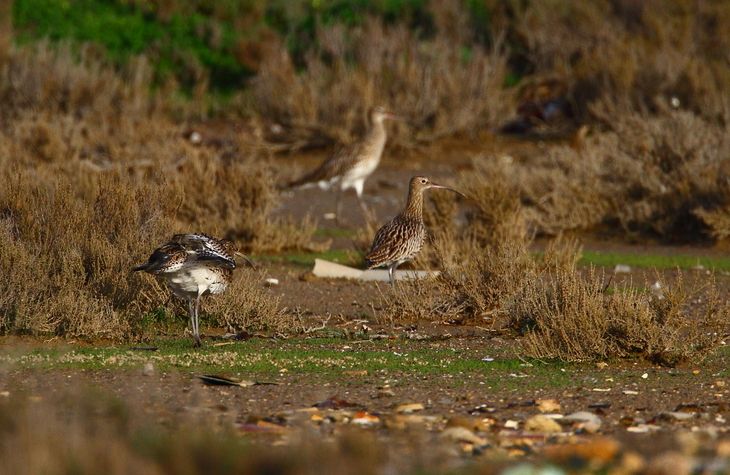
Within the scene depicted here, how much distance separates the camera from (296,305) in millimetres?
14219

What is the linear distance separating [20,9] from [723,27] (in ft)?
46.6

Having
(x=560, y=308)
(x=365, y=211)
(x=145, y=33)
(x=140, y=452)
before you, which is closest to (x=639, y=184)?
(x=365, y=211)

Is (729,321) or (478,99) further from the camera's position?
(478,99)

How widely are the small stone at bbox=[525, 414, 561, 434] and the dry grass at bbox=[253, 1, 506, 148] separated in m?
16.3

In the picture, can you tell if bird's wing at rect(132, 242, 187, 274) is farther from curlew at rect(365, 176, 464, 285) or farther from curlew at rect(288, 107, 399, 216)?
curlew at rect(288, 107, 399, 216)

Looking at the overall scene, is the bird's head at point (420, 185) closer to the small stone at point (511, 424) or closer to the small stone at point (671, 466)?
the small stone at point (511, 424)

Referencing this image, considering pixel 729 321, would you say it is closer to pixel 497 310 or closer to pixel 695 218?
pixel 497 310

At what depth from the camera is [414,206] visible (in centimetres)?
1526

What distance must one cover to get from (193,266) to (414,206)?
4365 mm

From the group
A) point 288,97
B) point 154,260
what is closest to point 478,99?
point 288,97

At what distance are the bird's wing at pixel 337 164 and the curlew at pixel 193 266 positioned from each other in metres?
9.16

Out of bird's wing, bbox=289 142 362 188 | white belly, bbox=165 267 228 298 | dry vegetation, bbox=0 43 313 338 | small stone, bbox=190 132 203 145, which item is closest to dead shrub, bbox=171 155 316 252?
dry vegetation, bbox=0 43 313 338

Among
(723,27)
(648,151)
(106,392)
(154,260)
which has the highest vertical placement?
(723,27)

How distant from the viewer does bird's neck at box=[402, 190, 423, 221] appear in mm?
15008
